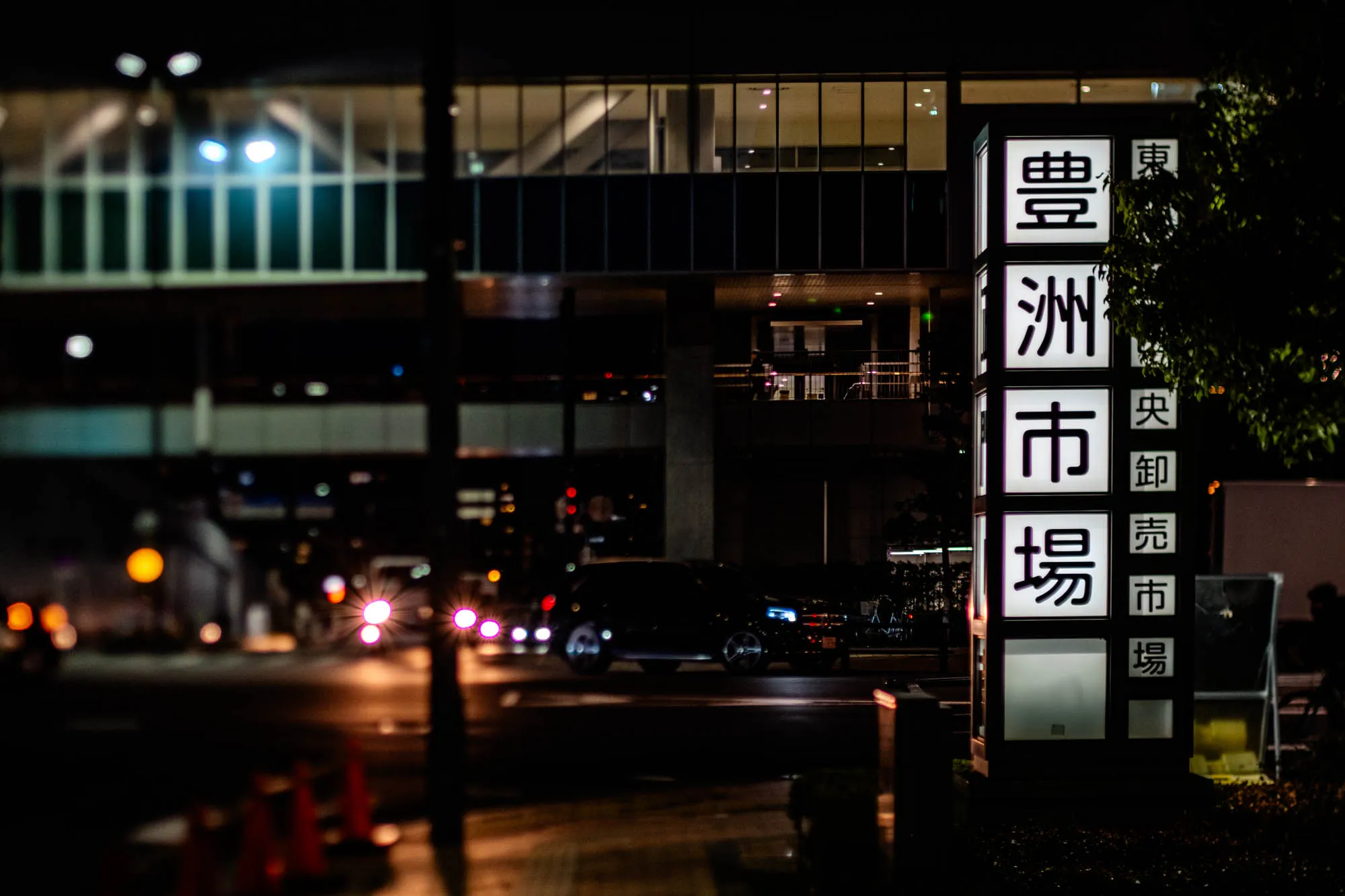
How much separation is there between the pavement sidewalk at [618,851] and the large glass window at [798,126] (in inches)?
886

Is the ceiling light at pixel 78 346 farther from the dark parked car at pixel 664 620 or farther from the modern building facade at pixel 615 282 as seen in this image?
the dark parked car at pixel 664 620

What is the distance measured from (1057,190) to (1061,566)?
293 centimetres

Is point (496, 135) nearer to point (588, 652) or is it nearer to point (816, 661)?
point (588, 652)

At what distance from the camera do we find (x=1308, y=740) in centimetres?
1346

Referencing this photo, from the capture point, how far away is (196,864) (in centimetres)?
584

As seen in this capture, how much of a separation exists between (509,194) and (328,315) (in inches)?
308

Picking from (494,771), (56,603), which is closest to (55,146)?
(56,603)

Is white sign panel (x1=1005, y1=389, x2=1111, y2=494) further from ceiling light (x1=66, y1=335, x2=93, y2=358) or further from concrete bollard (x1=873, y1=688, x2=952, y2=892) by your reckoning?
ceiling light (x1=66, y1=335, x2=93, y2=358)

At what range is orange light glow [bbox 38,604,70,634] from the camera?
11.4 metres

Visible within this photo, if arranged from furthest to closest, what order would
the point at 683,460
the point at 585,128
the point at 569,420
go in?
the point at 683,460, the point at 585,128, the point at 569,420

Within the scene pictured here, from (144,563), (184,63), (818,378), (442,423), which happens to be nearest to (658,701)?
(144,563)

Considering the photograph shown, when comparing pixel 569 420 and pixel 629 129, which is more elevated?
pixel 629 129

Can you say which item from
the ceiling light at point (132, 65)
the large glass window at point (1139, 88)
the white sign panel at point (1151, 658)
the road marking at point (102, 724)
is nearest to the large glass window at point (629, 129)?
the large glass window at point (1139, 88)

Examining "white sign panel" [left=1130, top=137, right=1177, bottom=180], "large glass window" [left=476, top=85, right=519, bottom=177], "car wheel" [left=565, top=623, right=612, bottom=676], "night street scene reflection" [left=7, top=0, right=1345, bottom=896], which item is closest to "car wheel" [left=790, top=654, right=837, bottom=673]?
"night street scene reflection" [left=7, top=0, right=1345, bottom=896]
